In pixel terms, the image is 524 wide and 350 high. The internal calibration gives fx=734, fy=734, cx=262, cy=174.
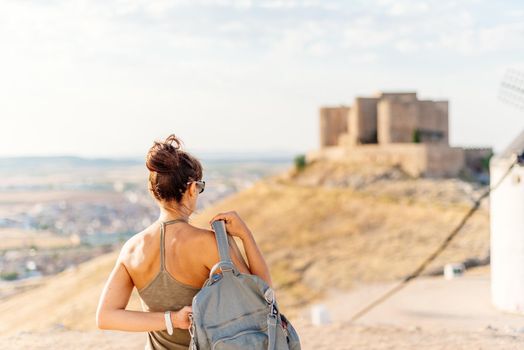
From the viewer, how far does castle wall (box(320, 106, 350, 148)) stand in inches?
1850

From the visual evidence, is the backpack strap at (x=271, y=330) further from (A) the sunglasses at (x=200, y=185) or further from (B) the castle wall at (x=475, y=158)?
(B) the castle wall at (x=475, y=158)

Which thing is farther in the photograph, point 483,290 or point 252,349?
point 483,290

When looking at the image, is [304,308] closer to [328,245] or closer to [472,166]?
[328,245]

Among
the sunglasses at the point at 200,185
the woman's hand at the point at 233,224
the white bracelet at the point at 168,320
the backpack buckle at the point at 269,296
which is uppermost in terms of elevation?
the sunglasses at the point at 200,185

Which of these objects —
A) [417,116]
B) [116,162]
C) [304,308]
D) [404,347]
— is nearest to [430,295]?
[304,308]

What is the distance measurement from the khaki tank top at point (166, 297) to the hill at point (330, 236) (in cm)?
2161

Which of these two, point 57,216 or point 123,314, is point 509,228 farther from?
point 57,216

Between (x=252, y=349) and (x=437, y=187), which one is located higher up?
(x=252, y=349)

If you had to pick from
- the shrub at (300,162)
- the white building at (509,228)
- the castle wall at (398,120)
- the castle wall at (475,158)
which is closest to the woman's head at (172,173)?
the white building at (509,228)

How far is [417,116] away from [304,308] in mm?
20113

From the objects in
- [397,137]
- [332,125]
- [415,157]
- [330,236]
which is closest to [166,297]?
[330,236]

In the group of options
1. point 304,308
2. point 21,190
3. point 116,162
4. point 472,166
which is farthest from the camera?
point 116,162

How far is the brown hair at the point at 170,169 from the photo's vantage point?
356 centimetres

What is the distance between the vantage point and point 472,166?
39688mm
